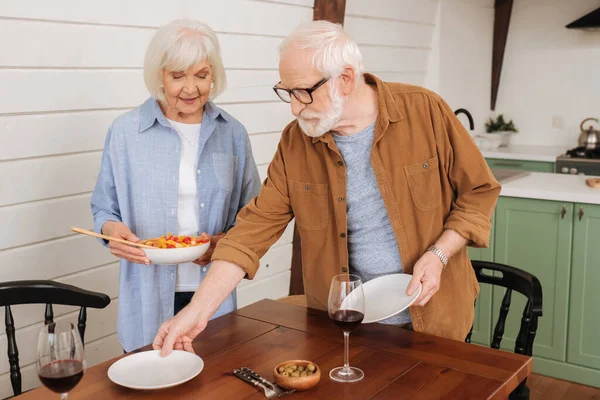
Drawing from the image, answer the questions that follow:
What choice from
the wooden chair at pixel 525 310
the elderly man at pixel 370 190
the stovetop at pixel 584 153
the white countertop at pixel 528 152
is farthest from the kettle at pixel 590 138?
the elderly man at pixel 370 190

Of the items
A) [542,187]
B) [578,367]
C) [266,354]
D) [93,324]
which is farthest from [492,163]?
[266,354]

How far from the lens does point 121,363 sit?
64.6 inches

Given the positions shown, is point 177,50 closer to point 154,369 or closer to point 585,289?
point 154,369

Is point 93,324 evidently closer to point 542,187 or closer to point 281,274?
point 281,274

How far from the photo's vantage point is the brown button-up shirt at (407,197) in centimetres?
194

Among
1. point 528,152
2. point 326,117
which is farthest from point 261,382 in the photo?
point 528,152

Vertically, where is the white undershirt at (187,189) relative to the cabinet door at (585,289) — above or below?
above

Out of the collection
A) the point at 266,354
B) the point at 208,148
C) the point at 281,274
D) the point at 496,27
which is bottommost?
the point at 281,274

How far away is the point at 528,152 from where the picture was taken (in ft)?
18.6

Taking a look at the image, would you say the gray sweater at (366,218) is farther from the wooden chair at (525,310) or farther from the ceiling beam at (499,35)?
the ceiling beam at (499,35)

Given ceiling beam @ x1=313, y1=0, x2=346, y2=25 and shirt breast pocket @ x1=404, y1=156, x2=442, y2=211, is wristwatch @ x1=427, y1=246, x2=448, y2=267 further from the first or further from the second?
ceiling beam @ x1=313, y1=0, x2=346, y2=25

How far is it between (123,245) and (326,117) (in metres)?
0.76

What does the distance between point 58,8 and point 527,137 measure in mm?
4675

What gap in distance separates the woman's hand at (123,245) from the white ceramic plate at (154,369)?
0.48 m
